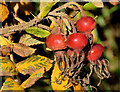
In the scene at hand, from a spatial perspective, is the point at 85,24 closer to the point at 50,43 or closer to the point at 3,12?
the point at 50,43

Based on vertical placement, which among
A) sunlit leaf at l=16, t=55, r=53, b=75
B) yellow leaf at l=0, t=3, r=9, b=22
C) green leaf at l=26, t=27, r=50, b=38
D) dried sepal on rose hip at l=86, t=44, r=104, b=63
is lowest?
sunlit leaf at l=16, t=55, r=53, b=75

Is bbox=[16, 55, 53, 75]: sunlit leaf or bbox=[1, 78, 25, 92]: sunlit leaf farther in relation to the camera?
bbox=[16, 55, 53, 75]: sunlit leaf

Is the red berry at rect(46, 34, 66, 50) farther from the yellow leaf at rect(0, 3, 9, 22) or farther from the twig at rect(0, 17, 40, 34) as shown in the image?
the yellow leaf at rect(0, 3, 9, 22)

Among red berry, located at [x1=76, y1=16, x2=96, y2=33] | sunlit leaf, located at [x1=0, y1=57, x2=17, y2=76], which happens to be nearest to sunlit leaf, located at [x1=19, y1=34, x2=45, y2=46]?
sunlit leaf, located at [x1=0, y1=57, x2=17, y2=76]

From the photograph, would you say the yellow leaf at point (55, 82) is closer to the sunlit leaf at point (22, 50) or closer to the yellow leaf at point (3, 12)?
the sunlit leaf at point (22, 50)

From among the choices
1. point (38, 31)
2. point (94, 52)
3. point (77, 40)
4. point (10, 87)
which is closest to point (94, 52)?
point (94, 52)

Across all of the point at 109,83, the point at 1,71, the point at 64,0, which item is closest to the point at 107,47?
the point at 109,83

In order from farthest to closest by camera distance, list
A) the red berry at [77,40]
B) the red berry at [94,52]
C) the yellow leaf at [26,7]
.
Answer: the yellow leaf at [26,7] → the red berry at [94,52] → the red berry at [77,40]

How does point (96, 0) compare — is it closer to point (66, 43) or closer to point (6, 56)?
point (66, 43)

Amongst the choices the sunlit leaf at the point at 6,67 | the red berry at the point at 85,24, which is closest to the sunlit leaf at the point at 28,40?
the sunlit leaf at the point at 6,67
